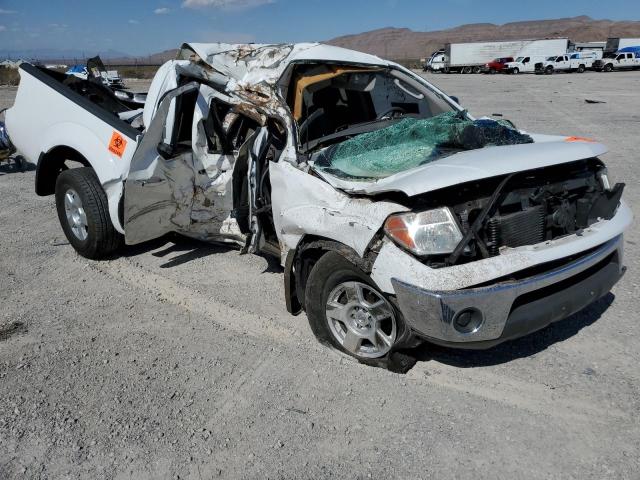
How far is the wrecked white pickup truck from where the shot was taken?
2.72 meters

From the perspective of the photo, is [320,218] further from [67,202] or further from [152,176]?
[67,202]

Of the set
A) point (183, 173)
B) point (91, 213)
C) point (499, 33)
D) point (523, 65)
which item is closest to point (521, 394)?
point (183, 173)

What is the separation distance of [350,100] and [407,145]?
41.3 inches

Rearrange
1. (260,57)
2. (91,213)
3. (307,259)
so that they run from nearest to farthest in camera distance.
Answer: (307,259) → (260,57) → (91,213)

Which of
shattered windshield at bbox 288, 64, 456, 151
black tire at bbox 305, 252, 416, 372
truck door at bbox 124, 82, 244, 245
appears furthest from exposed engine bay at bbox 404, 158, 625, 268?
truck door at bbox 124, 82, 244, 245

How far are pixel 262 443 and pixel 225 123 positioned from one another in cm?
261

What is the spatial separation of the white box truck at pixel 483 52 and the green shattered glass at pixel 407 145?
46795 millimetres

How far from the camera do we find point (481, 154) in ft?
9.79

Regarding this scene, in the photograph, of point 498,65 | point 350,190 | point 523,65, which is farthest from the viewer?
point 498,65

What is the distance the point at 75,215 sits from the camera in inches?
200

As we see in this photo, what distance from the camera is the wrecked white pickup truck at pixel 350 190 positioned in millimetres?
2721

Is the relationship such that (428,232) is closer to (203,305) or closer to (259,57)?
(203,305)

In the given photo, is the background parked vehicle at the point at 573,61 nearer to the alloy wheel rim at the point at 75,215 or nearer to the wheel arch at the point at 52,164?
the wheel arch at the point at 52,164

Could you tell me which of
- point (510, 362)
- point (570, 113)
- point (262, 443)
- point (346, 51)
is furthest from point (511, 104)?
point (262, 443)
